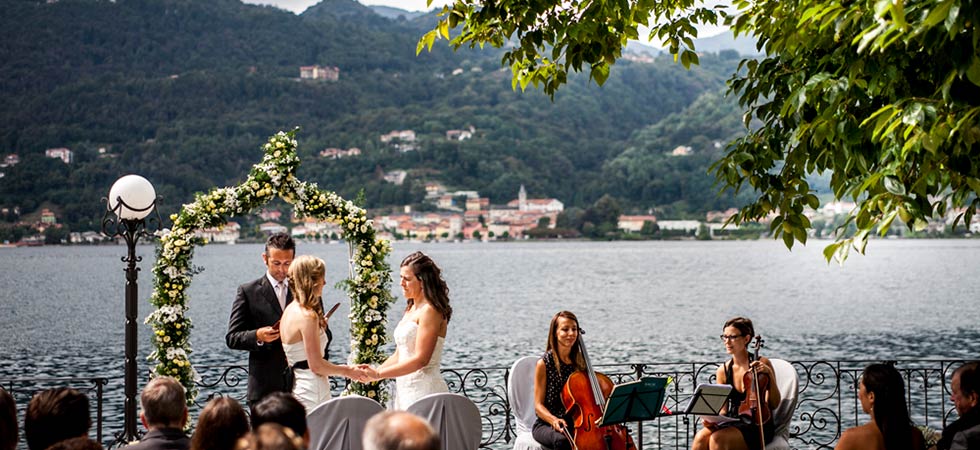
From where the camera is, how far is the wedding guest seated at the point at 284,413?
3.72 metres

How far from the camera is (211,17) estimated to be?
453 feet

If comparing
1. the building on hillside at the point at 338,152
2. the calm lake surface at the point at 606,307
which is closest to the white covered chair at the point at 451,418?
the calm lake surface at the point at 606,307

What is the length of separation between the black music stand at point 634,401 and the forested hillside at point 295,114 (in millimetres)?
92520

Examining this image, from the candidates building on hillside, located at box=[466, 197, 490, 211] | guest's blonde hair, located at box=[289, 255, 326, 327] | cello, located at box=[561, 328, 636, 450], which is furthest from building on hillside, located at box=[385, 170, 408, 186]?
guest's blonde hair, located at box=[289, 255, 326, 327]

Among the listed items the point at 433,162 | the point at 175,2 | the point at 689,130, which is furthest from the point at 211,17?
the point at 689,130

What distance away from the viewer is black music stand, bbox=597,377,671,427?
6150mm

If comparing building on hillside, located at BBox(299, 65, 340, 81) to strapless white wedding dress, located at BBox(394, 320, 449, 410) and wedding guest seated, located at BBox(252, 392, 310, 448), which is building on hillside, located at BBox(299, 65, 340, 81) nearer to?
strapless white wedding dress, located at BBox(394, 320, 449, 410)

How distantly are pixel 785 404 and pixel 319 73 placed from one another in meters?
133

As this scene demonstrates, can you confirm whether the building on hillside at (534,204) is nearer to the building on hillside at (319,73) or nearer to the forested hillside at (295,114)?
the forested hillside at (295,114)

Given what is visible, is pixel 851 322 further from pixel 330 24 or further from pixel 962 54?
pixel 330 24

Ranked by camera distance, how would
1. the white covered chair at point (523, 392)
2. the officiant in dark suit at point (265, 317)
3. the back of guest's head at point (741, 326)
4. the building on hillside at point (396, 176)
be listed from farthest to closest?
the building on hillside at point (396, 176), the white covered chair at point (523, 392), the back of guest's head at point (741, 326), the officiant in dark suit at point (265, 317)

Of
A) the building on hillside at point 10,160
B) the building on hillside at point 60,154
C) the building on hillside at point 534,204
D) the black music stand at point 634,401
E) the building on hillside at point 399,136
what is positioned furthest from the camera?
the building on hillside at point 399,136

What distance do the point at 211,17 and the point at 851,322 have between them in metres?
109

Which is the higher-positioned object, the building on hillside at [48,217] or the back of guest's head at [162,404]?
the building on hillside at [48,217]
